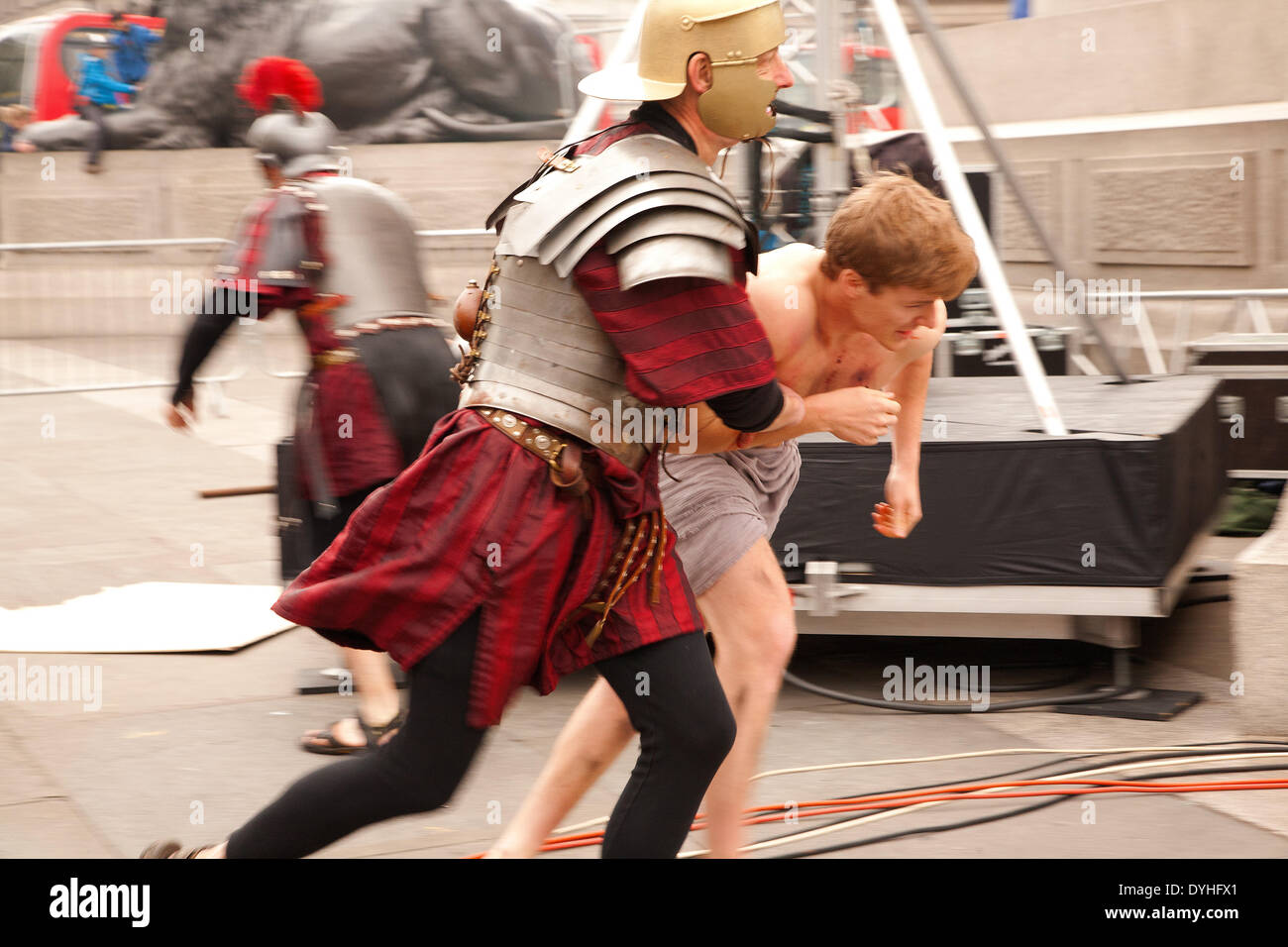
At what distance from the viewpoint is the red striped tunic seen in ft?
7.89

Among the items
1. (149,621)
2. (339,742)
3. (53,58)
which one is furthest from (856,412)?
(53,58)

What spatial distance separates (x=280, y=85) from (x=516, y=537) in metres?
2.34

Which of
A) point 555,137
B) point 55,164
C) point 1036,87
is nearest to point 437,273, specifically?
point 555,137

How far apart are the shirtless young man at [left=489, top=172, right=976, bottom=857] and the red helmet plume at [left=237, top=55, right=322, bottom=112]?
176 cm

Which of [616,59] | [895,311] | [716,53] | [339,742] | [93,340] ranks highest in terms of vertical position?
[616,59]

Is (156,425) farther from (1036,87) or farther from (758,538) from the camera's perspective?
(758,538)

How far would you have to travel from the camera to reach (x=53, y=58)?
51.6 ft

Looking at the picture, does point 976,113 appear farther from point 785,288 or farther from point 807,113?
point 785,288

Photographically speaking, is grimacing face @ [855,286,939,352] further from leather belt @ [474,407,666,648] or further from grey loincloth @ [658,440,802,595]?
leather belt @ [474,407,666,648]

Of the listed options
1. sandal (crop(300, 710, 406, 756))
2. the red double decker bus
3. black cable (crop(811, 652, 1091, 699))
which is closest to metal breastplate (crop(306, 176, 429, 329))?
sandal (crop(300, 710, 406, 756))

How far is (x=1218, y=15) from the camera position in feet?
33.5

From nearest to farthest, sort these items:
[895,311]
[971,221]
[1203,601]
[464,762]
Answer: [464,762] → [895,311] → [971,221] → [1203,601]

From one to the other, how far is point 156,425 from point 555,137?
6.66 meters

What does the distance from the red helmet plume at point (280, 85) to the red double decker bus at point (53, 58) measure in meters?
12.3
